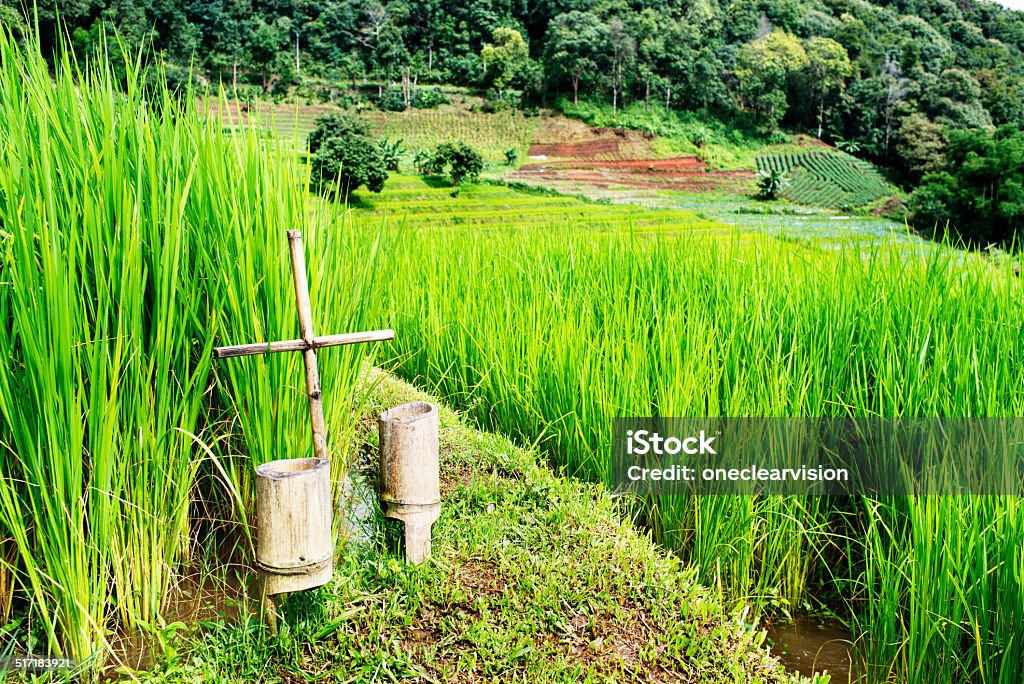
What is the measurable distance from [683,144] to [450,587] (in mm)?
39422

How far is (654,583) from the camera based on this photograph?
2445 mm

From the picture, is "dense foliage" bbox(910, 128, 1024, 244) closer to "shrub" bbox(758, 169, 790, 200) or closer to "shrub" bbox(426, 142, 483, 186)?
"shrub" bbox(758, 169, 790, 200)

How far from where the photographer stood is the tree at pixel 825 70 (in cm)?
4109

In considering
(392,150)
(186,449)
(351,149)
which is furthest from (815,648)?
(392,150)

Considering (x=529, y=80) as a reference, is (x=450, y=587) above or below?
below

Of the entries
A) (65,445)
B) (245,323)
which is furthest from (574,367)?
(65,445)

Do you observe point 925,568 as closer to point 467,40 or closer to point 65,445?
point 65,445

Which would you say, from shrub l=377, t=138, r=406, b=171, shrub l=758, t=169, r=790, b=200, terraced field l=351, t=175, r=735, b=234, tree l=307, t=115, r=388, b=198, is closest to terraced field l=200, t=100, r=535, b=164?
shrub l=377, t=138, r=406, b=171

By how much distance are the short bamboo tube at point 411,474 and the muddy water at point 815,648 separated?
1368 millimetres

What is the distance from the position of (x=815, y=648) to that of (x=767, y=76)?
143 feet

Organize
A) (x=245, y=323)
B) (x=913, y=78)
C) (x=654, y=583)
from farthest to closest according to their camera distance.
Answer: (x=913, y=78), (x=654, y=583), (x=245, y=323)

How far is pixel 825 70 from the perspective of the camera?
135 ft

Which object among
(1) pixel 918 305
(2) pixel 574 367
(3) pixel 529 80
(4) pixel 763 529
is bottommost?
(4) pixel 763 529

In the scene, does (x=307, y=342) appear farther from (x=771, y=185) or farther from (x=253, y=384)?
(x=771, y=185)
